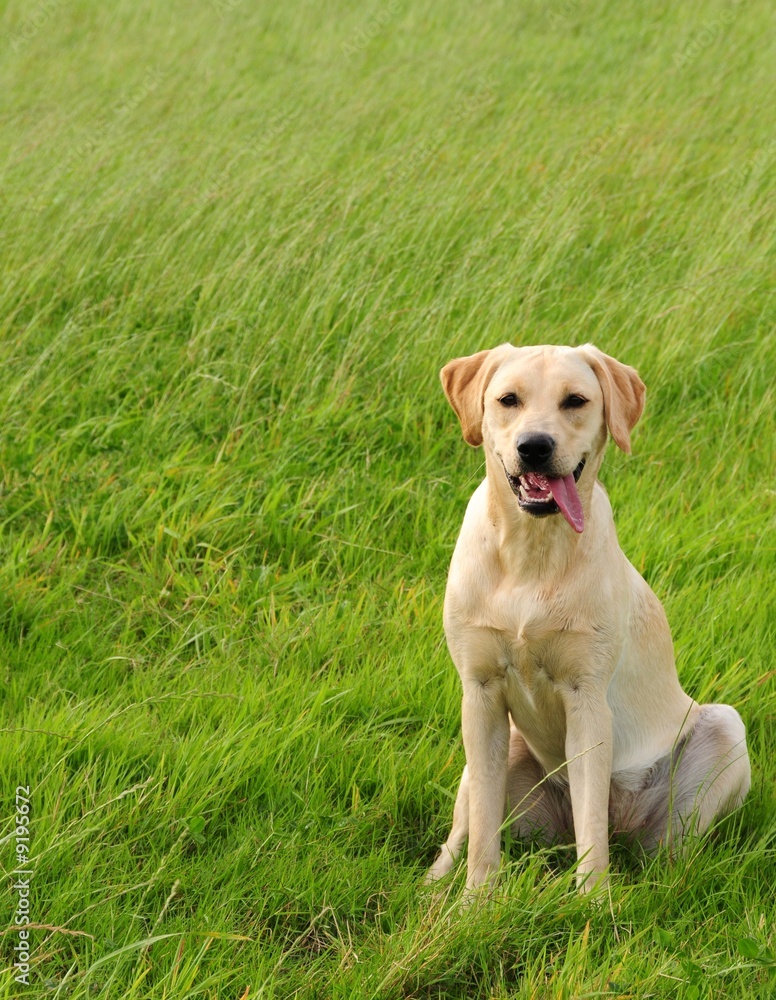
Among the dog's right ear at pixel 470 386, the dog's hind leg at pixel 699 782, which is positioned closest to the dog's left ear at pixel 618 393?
the dog's right ear at pixel 470 386

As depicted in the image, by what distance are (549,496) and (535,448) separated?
6.0 inches

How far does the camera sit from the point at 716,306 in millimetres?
5359

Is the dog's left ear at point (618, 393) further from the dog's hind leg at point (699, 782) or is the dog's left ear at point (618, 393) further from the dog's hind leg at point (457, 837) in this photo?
the dog's hind leg at point (457, 837)

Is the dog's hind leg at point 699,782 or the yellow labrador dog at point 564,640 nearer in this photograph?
the yellow labrador dog at point 564,640

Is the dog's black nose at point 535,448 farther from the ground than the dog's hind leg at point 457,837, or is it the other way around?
the dog's black nose at point 535,448

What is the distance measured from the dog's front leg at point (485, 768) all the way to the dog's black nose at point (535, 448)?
624mm

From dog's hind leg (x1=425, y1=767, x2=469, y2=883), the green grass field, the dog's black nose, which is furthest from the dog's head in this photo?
the green grass field

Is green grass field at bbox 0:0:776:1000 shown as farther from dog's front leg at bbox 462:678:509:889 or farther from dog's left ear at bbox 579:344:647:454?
dog's left ear at bbox 579:344:647:454

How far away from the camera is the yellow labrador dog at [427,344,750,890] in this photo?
2.83 metres

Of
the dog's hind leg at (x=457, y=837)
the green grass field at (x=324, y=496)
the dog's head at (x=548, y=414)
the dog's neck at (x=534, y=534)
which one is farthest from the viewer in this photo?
the dog's hind leg at (x=457, y=837)

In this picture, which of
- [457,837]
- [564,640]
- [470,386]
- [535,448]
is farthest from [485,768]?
[470,386]

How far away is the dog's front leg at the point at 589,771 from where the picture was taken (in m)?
2.80

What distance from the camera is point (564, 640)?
2840 mm

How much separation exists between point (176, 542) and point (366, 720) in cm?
120
